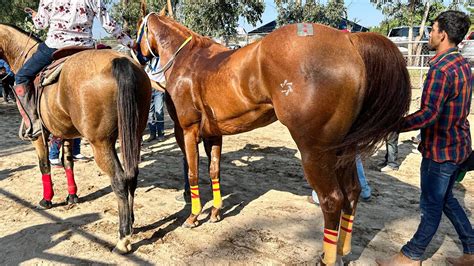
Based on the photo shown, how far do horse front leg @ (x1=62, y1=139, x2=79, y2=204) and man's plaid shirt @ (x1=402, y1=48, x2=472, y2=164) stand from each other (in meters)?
3.94

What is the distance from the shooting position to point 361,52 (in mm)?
2553

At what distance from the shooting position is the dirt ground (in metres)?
3.24

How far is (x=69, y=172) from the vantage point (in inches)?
176

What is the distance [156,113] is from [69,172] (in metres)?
3.97

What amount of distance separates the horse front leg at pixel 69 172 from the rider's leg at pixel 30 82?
53 cm

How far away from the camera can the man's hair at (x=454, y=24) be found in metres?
2.46

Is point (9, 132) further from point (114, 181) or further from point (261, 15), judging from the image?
point (261, 15)

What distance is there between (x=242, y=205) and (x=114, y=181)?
177cm

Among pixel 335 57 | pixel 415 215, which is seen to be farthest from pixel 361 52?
pixel 415 215

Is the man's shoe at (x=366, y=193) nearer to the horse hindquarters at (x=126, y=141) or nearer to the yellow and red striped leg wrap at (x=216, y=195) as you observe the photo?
the yellow and red striped leg wrap at (x=216, y=195)

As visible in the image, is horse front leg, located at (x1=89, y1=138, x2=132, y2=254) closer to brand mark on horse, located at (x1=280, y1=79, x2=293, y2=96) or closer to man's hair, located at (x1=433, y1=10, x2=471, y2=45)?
brand mark on horse, located at (x1=280, y1=79, x2=293, y2=96)

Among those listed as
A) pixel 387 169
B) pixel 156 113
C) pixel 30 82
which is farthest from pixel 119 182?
pixel 156 113

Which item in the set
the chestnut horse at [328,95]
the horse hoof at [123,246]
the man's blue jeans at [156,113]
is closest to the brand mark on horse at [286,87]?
the chestnut horse at [328,95]

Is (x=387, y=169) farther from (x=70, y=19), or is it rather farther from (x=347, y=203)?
(x=70, y=19)
